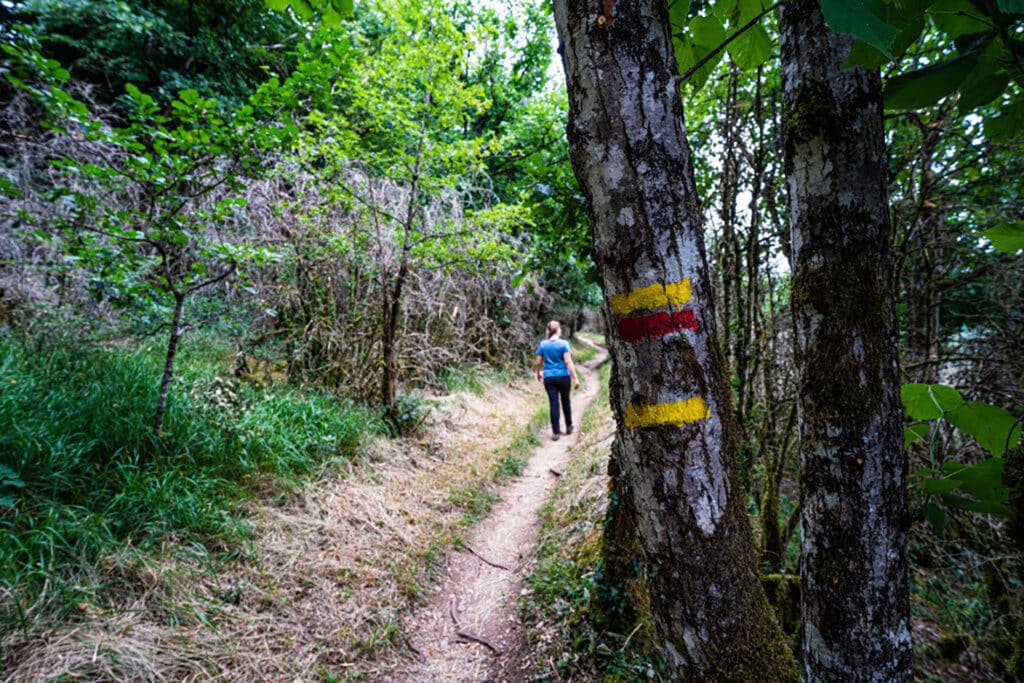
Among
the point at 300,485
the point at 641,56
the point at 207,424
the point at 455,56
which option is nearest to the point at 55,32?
the point at 455,56

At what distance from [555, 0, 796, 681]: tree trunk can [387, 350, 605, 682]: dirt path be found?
88.7 inches

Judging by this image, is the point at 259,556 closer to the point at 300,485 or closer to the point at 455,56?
the point at 300,485

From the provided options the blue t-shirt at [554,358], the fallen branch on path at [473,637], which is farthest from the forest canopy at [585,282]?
the blue t-shirt at [554,358]

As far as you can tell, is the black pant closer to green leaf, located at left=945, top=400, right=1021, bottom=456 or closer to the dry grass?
the dry grass

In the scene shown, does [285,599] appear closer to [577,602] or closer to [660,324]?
[577,602]

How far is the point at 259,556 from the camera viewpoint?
299 centimetres

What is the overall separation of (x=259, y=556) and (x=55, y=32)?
402 inches

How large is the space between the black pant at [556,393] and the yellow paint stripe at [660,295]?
222 inches

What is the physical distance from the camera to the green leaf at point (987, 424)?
946 mm

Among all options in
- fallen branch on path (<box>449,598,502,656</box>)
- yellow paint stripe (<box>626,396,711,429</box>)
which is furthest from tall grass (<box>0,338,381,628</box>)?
yellow paint stripe (<box>626,396,711,429</box>)

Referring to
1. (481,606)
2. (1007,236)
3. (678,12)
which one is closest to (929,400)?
(1007,236)

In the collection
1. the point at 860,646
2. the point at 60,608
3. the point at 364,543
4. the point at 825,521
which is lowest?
the point at 364,543

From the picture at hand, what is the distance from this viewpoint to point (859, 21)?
1.86 ft

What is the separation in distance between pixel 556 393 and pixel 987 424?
18.7 ft
